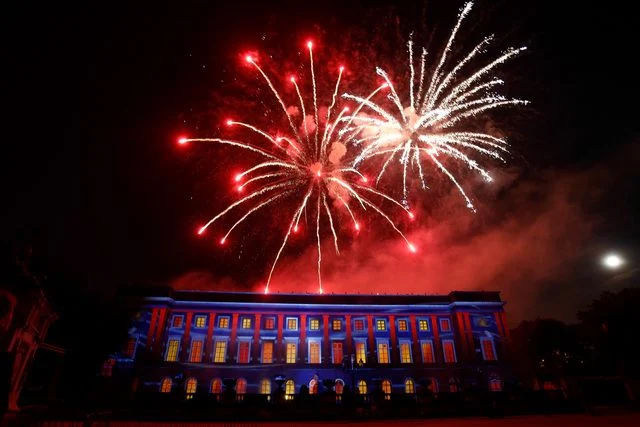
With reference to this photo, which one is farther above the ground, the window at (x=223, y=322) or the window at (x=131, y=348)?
the window at (x=223, y=322)

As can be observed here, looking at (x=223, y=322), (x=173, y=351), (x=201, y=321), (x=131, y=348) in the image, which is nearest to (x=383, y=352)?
(x=223, y=322)

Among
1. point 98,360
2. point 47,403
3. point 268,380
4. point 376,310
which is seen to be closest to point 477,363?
point 376,310

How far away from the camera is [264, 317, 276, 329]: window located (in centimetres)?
3703

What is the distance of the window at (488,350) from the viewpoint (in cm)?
3631

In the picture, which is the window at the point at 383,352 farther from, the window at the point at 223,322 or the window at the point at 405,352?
the window at the point at 223,322

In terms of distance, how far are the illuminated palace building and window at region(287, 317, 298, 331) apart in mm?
103

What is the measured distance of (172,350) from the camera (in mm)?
34812

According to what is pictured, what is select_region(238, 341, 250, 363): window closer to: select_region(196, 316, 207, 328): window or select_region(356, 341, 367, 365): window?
select_region(196, 316, 207, 328): window

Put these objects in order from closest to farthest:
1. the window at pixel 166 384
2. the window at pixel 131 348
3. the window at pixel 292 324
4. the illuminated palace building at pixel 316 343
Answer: the window at pixel 166 384 < the window at pixel 131 348 < the illuminated palace building at pixel 316 343 < the window at pixel 292 324

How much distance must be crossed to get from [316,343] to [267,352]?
5.14 m

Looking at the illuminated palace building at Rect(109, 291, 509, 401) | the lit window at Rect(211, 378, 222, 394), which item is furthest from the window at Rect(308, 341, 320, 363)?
the lit window at Rect(211, 378, 222, 394)

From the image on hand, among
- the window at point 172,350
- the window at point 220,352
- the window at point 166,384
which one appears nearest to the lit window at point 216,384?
the window at point 220,352

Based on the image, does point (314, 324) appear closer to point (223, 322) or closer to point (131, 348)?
point (223, 322)

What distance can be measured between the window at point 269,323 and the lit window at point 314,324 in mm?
3940
